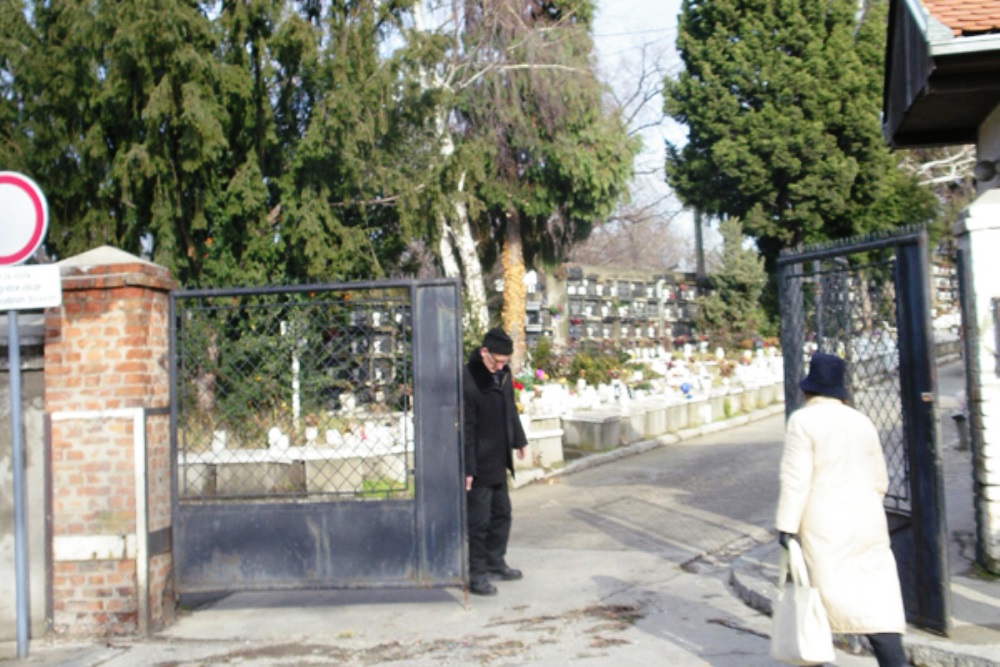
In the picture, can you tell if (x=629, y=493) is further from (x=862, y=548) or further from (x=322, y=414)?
(x=862, y=548)

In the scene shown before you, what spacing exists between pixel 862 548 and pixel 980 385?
2909 millimetres

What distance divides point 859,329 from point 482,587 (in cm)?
309

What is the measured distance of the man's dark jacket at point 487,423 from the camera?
7656 millimetres

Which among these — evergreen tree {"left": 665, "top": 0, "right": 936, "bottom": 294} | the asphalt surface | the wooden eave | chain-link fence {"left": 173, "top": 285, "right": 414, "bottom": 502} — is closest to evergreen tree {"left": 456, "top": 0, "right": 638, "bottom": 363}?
evergreen tree {"left": 665, "top": 0, "right": 936, "bottom": 294}

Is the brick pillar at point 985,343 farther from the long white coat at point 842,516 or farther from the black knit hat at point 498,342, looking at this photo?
the black knit hat at point 498,342

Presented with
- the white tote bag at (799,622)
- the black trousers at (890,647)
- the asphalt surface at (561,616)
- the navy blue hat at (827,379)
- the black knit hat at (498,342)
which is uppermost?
the black knit hat at (498,342)

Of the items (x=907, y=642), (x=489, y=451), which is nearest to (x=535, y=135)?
(x=489, y=451)

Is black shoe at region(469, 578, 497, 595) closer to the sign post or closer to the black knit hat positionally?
the black knit hat

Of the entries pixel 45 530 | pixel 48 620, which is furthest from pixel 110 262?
pixel 48 620

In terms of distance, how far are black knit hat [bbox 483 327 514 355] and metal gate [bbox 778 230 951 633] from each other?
190 cm

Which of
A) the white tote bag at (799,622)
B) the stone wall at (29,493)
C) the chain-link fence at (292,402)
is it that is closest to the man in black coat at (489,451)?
the chain-link fence at (292,402)

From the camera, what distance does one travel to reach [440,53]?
589 inches

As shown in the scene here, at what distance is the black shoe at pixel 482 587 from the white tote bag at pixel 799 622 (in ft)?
9.87

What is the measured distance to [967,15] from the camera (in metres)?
7.30
